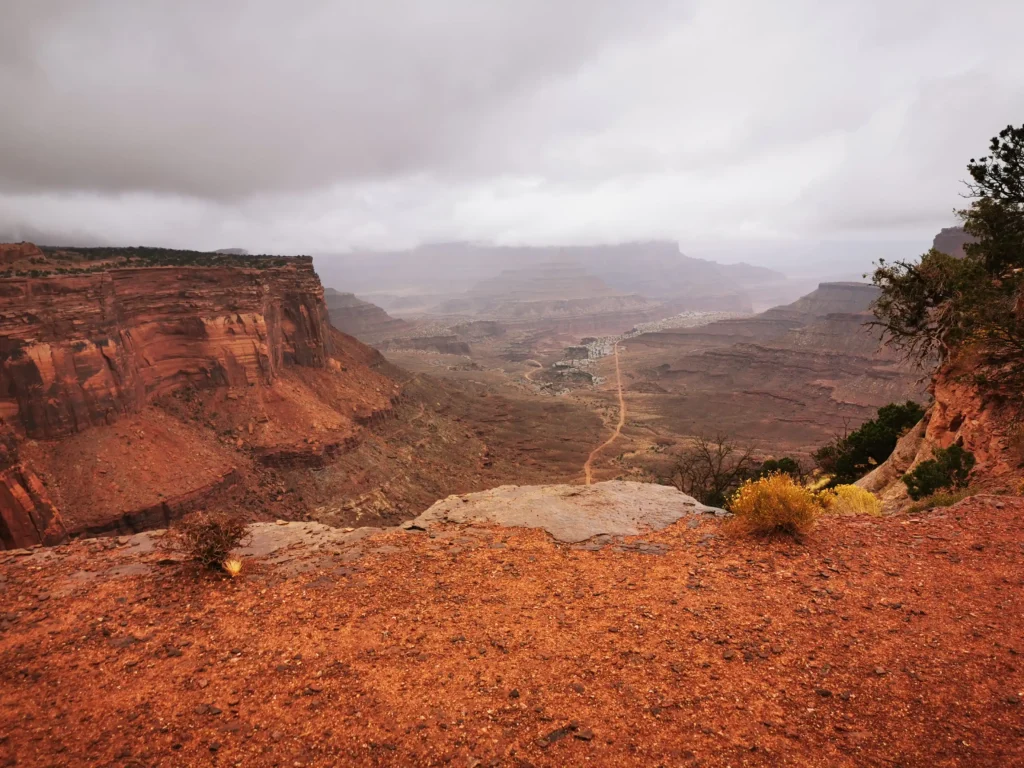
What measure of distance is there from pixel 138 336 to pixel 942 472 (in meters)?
37.0

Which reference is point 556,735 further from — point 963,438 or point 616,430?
point 616,430

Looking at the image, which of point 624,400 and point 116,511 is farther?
point 624,400

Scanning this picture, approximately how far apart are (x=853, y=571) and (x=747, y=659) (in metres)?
2.98

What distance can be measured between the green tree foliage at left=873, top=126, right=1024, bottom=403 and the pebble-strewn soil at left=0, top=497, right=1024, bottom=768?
5.25m

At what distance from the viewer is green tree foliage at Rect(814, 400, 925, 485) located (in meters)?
18.2

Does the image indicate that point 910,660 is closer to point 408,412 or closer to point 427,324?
point 408,412

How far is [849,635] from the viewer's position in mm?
5645

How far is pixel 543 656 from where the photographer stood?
5699mm

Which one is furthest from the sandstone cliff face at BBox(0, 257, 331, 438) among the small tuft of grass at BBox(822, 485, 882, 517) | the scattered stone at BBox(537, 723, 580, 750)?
the small tuft of grass at BBox(822, 485, 882, 517)

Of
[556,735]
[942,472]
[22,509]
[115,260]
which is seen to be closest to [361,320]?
[115,260]

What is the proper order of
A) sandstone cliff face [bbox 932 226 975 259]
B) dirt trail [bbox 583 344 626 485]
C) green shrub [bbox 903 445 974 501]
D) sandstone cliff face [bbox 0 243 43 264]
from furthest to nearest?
sandstone cliff face [bbox 932 226 975 259]
dirt trail [bbox 583 344 626 485]
sandstone cliff face [bbox 0 243 43 264]
green shrub [bbox 903 445 974 501]

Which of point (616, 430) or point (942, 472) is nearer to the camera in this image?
point (942, 472)

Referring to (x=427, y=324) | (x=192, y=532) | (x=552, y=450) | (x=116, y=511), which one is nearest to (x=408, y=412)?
(x=552, y=450)

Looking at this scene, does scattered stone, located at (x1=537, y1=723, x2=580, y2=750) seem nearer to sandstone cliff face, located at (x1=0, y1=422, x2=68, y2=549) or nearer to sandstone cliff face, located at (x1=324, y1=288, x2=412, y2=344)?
sandstone cliff face, located at (x1=0, y1=422, x2=68, y2=549)
